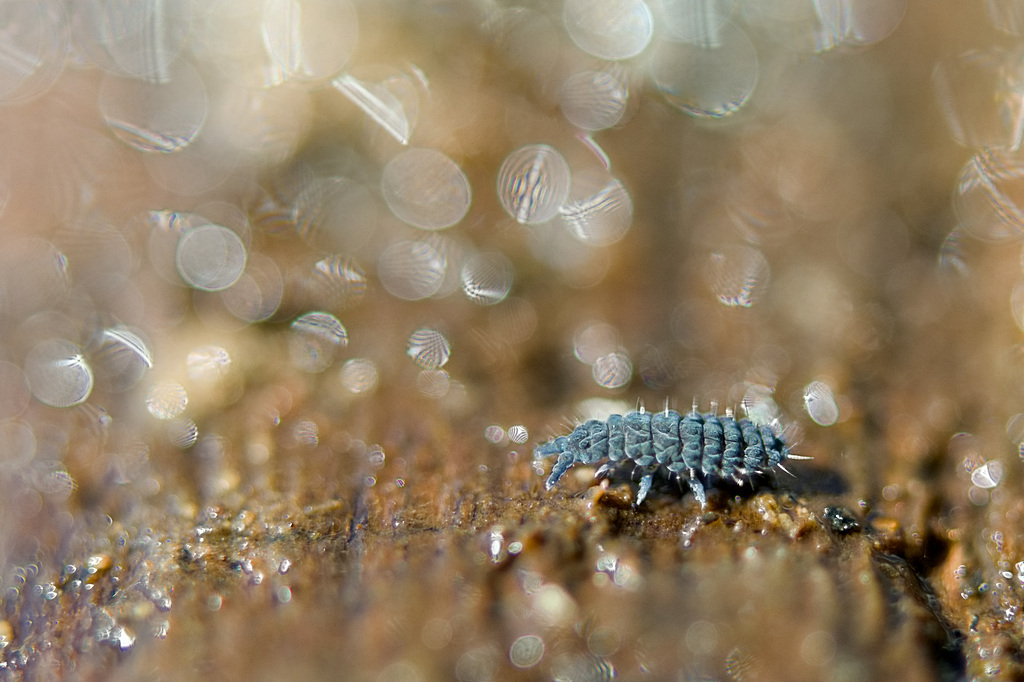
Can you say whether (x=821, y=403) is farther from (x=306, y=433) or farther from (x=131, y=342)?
A: (x=131, y=342)

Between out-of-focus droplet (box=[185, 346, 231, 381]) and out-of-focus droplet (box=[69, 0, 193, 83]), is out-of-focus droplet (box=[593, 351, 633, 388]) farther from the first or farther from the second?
out-of-focus droplet (box=[69, 0, 193, 83])

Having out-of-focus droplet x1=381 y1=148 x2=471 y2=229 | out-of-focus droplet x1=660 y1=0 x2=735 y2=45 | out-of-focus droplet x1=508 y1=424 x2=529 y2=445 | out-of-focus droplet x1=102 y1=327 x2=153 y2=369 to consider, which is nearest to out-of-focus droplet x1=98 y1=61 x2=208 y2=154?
out-of-focus droplet x1=102 y1=327 x2=153 y2=369

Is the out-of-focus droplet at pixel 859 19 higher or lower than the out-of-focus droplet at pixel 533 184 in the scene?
higher

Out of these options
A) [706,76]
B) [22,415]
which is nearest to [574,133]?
[706,76]

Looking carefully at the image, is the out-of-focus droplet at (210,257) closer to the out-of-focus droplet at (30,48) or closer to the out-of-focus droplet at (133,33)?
the out-of-focus droplet at (133,33)

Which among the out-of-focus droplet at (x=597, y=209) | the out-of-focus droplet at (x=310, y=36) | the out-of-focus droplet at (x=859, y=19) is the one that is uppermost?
the out-of-focus droplet at (x=859, y=19)

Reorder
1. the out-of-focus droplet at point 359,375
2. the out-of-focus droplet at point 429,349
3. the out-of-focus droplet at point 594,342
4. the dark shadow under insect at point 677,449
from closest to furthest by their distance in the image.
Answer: the dark shadow under insect at point 677,449, the out-of-focus droplet at point 359,375, the out-of-focus droplet at point 429,349, the out-of-focus droplet at point 594,342

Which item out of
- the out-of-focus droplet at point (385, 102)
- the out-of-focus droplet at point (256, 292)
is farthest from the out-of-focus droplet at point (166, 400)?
the out-of-focus droplet at point (385, 102)

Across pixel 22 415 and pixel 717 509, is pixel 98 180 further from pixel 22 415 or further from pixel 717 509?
pixel 717 509
